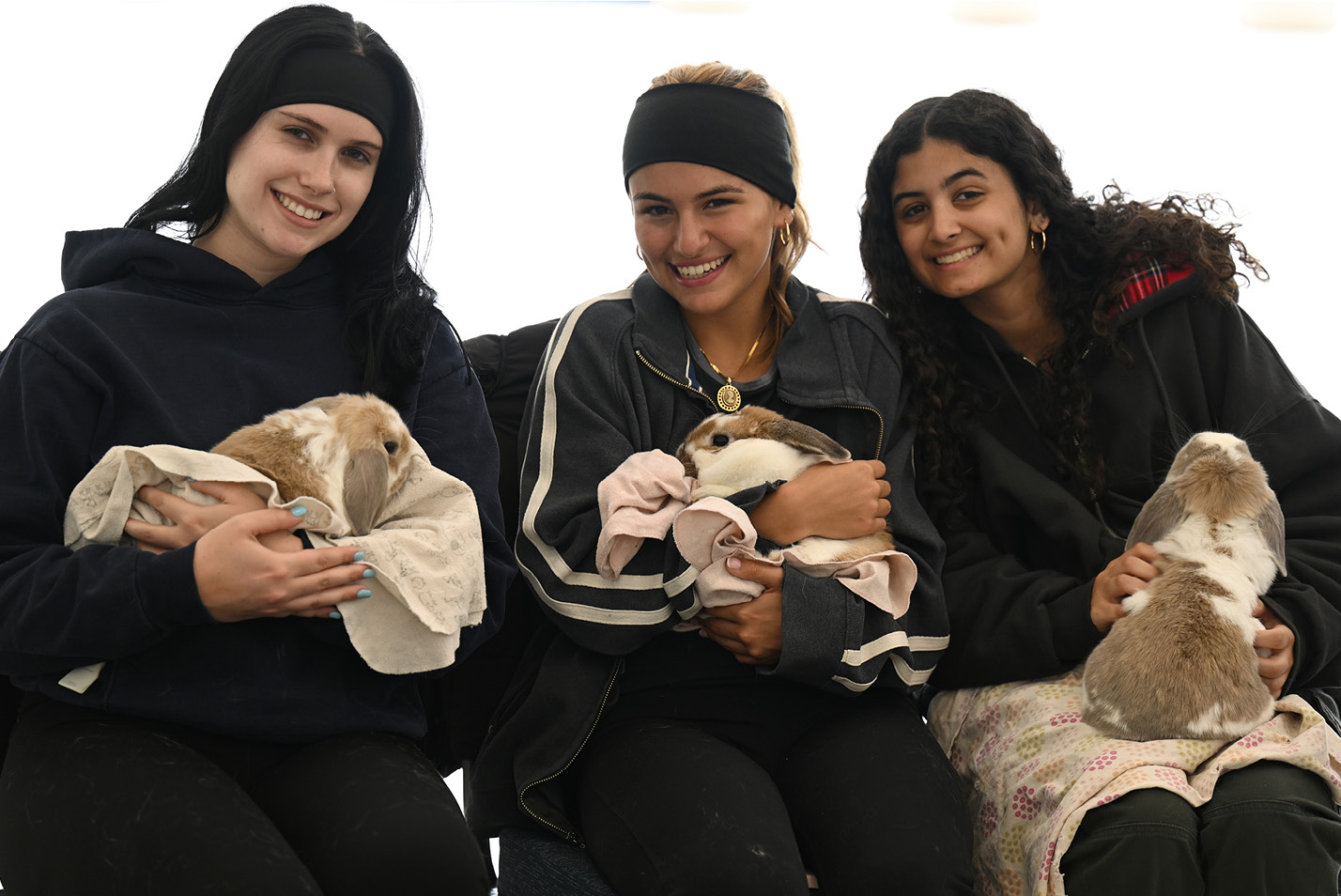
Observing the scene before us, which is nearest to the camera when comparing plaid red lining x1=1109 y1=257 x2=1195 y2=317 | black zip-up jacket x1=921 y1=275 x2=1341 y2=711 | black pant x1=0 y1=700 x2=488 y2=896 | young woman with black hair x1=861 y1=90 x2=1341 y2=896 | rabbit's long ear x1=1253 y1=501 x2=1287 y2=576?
black pant x1=0 y1=700 x2=488 y2=896

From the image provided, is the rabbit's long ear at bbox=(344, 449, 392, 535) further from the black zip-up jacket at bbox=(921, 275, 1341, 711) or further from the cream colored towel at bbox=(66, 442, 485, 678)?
the black zip-up jacket at bbox=(921, 275, 1341, 711)

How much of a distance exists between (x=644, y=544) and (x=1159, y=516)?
1005mm

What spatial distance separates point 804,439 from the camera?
218 cm

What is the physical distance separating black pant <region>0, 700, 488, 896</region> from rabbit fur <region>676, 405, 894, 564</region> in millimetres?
781

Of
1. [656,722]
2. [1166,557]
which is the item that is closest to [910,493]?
[1166,557]

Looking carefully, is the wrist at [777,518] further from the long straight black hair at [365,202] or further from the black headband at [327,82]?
the black headband at [327,82]

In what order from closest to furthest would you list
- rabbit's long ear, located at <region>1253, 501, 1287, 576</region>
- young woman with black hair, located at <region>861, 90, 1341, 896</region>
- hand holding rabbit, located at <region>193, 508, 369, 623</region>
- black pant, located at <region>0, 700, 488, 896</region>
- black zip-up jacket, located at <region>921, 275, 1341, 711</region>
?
black pant, located at <region>0, 700, 488, 896</region> → hand holding rabbit, located at <region>193, 508, 369, 623</region> → young woman with black hair, located at <region>861, 90, 1341, 896</region> → rabbit's long ear, located at <region>1253, 501, 1287, 576</region> → black zip-up jacket, located at <region>921, 275, 1341, 711</region>

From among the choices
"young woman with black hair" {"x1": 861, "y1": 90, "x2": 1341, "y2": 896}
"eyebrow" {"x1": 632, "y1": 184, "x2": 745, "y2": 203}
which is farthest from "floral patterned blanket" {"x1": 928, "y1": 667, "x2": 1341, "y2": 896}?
"eyebrow" {"x1": 632, "y1": 184, "x2": 745, "y2": 203}

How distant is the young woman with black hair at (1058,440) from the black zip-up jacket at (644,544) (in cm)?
13

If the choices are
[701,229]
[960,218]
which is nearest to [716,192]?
[701,229]

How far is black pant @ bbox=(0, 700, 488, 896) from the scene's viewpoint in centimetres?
152

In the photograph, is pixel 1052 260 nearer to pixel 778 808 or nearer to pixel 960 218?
pixel 960 218

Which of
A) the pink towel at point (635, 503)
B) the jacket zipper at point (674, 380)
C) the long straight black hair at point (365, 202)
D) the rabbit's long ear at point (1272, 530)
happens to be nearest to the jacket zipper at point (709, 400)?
the jacket zipper at point (674, 380)

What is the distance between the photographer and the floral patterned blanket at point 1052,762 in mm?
1832
